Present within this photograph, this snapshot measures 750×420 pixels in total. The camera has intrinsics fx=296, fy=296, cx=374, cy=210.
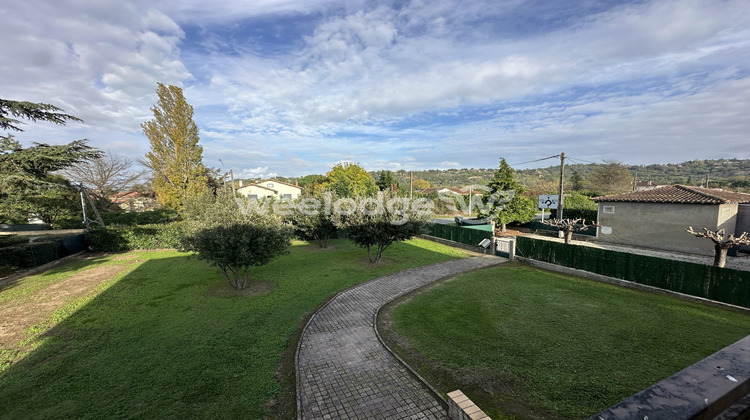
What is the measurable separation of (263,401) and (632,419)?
6.12 metres

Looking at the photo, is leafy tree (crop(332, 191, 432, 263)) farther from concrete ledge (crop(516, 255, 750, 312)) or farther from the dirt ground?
the dirt ground

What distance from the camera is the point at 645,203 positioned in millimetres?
19797

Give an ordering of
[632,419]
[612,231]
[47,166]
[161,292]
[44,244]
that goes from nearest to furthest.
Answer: [632,419]
[161,292]
[47,166]
[44,244]
[612,231]

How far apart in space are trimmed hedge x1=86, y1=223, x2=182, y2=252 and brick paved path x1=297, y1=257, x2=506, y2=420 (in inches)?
746

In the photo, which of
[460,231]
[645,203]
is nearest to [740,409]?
[460,231]

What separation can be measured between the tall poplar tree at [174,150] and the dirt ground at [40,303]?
13038 millimetres

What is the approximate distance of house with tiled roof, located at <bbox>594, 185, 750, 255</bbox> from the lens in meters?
17.2

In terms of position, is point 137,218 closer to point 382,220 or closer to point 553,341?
point 382,220

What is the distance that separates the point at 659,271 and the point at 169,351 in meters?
17.4

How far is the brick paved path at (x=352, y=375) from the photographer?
18.8ft

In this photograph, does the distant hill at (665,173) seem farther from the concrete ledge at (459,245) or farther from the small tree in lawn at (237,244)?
the small tree in lawn at (237,244)

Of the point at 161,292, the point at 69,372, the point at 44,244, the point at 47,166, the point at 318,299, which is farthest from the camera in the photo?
the point at 44,244

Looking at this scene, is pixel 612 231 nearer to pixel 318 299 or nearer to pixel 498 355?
pixel 498 355

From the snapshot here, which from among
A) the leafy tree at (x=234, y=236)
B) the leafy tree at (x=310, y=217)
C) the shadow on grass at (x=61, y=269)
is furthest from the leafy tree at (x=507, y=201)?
the shadow on grass at (x=61, y=269)
